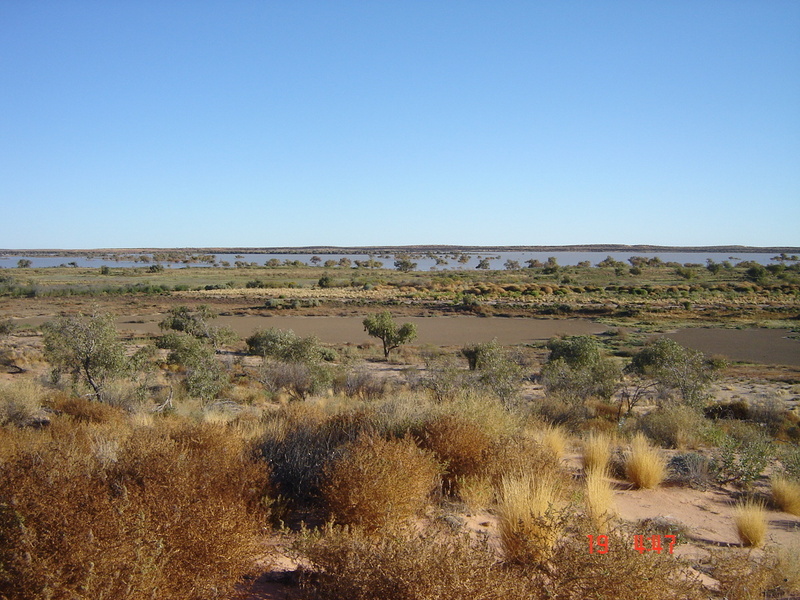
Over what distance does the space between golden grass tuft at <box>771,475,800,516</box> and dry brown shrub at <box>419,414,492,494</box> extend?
3.78 m

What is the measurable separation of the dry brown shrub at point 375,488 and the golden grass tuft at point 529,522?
2.44 ft

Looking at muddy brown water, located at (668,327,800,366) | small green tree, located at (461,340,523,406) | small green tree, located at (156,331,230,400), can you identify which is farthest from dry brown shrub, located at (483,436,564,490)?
muddy brown water, located at (668,327,800,366)

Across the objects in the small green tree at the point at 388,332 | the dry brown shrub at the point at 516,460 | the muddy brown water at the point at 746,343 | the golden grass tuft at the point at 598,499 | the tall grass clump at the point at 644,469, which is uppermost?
the dry brown shrub at the point at 516,460

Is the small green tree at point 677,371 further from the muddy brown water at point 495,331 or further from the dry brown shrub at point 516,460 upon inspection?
the muddy brown water at point 495,331

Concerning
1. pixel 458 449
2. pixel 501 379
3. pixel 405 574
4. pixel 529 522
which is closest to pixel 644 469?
pixel 458 449

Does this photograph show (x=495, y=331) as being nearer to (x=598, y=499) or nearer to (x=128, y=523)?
(x=598, y=499)

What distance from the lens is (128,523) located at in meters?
3.18

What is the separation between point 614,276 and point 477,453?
9649cm

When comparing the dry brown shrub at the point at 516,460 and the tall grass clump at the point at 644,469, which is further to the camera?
the tall grass clump at the point at 644,469

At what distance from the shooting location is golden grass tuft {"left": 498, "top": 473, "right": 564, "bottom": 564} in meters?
3.76

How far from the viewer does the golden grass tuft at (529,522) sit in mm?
3760

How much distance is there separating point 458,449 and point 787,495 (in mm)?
4158

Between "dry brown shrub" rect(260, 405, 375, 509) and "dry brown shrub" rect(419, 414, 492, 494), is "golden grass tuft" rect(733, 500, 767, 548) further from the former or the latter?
"dry brown shrub" rect(260, 405, 375, 509)

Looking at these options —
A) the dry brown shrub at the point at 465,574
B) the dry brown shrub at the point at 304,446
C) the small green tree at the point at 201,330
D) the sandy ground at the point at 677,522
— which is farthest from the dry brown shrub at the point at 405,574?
the small green tree at the point at 201,330
